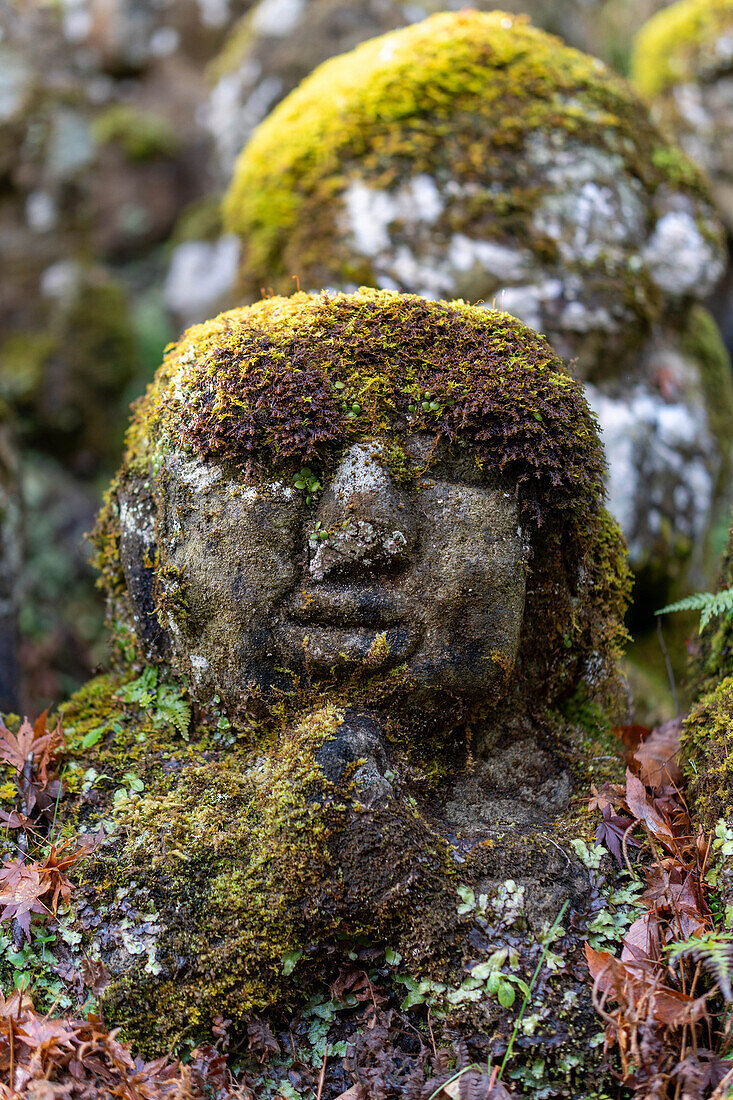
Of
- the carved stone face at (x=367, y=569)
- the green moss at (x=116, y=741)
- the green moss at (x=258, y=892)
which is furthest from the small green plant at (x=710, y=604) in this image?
the green moss at (x=116, y=741)

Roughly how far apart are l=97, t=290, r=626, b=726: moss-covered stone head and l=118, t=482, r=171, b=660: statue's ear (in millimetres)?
175

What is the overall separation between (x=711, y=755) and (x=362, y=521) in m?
1.62

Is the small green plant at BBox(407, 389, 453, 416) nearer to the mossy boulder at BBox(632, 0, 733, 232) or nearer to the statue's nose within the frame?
the statue's nose

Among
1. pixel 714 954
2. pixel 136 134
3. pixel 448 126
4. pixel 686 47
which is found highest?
pixel 686 47

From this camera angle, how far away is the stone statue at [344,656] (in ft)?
8.71

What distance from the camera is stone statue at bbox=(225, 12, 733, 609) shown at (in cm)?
466

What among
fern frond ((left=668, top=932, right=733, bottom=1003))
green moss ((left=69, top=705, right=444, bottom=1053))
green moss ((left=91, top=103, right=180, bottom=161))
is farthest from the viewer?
green moss ((left=91, top=103, right=180, bottom=161))

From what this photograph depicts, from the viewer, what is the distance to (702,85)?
7969 mm

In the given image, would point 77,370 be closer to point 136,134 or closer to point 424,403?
point 136,134

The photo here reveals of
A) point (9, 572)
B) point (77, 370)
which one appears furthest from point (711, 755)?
point (77, 370)

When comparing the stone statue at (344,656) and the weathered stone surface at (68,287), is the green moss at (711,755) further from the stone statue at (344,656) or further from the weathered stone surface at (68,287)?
the weathered stone surface at (68,287)

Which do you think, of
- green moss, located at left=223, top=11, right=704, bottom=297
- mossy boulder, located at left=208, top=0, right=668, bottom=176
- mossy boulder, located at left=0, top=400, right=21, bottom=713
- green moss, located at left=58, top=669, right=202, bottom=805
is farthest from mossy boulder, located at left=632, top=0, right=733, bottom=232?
green moss, located at left=58, top=669, right=202, bottom=805

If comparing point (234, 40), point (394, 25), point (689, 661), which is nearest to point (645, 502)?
point (689, 661)

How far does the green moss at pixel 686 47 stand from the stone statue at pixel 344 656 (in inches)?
270
